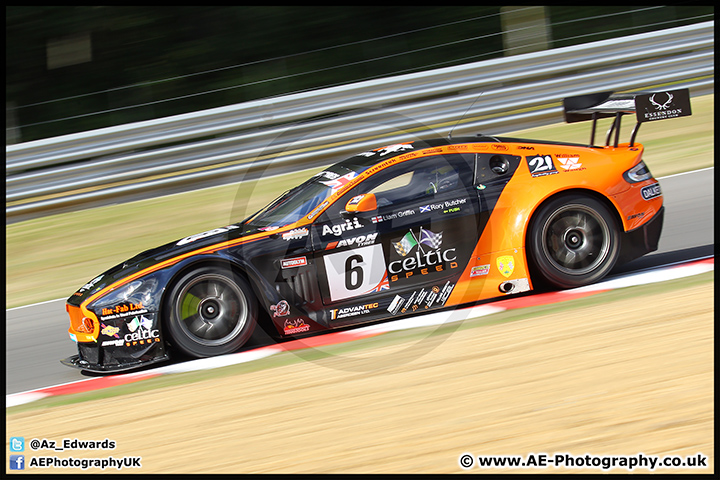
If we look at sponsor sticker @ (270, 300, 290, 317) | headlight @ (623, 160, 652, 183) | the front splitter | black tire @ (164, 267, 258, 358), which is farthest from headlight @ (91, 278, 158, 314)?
headlight @ (623, 160, 652, 183)

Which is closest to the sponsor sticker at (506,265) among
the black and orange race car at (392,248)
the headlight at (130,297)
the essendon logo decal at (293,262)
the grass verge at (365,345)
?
the black and orange race car at (392,248)

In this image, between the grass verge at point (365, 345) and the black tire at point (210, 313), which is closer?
the grass verge at point (365, 345)

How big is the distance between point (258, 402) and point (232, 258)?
3.98 feet

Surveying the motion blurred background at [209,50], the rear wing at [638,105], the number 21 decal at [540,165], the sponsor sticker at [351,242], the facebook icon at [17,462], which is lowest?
the facebook icon at [17,462]

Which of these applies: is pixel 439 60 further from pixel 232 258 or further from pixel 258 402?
pixel 258 402

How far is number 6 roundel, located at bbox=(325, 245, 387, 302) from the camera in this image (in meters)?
4.82

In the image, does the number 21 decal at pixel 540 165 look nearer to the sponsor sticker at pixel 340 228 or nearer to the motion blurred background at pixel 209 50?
the sponsor sticker at pixel 340 228

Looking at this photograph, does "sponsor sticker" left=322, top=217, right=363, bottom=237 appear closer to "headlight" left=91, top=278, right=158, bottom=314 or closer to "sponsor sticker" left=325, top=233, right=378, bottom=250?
"sponsor sticker" left=325, top=233, right=378, bottom=250

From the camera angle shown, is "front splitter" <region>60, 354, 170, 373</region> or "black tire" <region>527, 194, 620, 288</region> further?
"black tire" <region>527, 194, 620, 288</region>

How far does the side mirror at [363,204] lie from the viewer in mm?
4766
